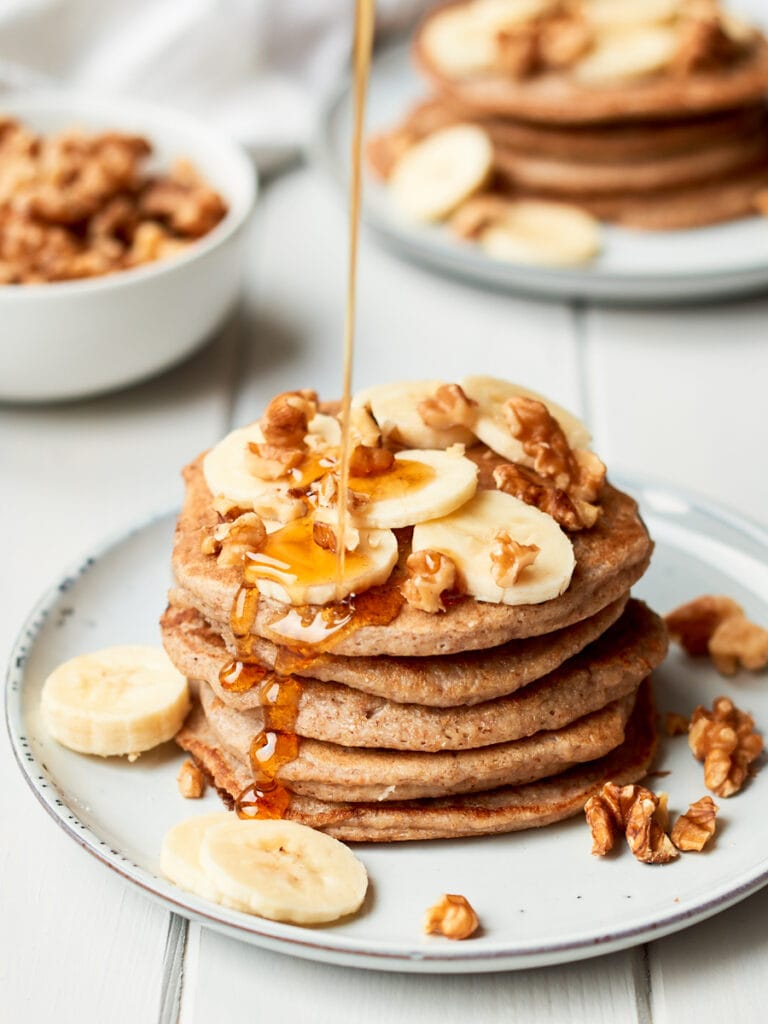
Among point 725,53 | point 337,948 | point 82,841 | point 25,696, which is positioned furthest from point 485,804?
point 725,53

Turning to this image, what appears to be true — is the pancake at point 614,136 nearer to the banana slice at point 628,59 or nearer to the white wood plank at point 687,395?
the banana slice at point 628,59

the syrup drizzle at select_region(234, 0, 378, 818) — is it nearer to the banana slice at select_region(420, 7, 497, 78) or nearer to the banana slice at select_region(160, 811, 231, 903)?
the banana slice at select_region(160, 811, 231, 903)

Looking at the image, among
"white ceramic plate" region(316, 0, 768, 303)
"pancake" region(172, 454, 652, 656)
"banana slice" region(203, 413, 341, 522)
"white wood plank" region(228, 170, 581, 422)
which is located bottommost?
"white wood plank" region(228, 170, 581, 422)

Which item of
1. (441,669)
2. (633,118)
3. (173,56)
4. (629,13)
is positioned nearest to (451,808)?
(441,669)

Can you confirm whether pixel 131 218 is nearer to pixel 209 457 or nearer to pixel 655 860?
pixel 209 457

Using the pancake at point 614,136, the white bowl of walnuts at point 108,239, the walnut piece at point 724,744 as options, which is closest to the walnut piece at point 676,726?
the walnut piece at point 724,744

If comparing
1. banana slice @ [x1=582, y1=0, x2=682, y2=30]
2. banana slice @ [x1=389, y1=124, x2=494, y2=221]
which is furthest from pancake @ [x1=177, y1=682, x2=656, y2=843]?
banana slice @ [x1=582, y1=0, x2=682, y2=30]
